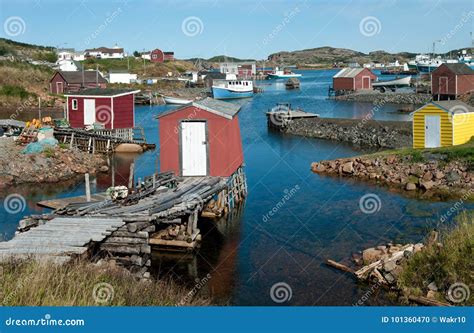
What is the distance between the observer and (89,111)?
36156 mm

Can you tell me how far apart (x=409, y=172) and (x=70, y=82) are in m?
52.5

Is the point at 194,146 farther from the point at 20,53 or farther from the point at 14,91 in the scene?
the point at 20,53

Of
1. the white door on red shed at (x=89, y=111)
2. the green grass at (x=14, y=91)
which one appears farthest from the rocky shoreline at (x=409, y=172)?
the green grass at (x=14, y=91)

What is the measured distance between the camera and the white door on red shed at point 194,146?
805 inches

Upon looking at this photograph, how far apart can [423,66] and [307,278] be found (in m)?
112

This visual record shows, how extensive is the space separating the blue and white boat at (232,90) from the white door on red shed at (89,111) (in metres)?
44.9

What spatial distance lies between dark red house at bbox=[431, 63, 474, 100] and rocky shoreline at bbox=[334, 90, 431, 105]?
4.01 metres

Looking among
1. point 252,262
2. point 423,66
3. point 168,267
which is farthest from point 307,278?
point 423,66

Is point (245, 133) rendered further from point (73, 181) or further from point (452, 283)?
point (452, 283)

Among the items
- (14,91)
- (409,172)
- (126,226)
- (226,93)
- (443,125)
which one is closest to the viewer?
(126,226)

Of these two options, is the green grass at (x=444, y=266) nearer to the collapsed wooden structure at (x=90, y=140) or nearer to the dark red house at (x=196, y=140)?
the dark red house at (x=196, y=140)

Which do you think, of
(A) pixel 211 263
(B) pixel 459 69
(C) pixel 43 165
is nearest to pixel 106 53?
(B) pixel 459 69

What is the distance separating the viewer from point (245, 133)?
4600 cm

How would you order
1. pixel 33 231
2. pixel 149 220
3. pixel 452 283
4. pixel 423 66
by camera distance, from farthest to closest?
pixel 423 66, pixel 149 220, pixel 33 231, pixel 452 283
